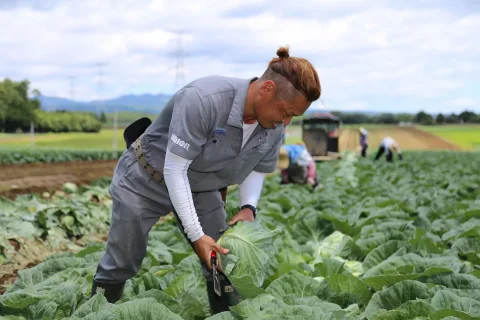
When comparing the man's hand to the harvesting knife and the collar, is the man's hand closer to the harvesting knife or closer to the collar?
the harvesting knife

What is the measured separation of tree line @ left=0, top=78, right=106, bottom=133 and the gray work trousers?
63.9 metres

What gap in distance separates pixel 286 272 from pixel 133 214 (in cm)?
150

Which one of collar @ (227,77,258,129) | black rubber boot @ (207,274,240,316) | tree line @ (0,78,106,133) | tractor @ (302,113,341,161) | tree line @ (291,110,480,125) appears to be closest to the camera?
collar @ (227,77,258,129)

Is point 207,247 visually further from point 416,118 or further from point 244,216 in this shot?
point 416,118

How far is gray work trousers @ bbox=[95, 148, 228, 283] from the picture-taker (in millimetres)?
3521

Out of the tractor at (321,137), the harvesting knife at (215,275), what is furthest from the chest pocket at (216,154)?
the tractor at (321,137)

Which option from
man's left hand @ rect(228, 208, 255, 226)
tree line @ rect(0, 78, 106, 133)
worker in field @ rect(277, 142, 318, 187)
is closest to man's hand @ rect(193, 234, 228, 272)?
man's left hand @ rect(228, 208, 255, 226)

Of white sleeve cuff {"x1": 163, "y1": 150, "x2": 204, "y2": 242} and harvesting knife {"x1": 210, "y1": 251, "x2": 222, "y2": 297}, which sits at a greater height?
white sleeve cuff {"x1": 163, "y1": 150, "x2": 204, "y2": 242}

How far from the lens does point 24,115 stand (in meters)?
65.4

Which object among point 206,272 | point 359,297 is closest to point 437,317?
point 359,297

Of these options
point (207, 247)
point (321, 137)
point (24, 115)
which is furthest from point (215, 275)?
point (24, 115)

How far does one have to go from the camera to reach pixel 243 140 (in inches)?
136

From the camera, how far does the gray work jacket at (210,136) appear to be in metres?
3.10

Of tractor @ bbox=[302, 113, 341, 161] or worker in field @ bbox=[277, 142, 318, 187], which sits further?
tractor @ bbox=[302, 113, 341, 161]
